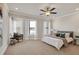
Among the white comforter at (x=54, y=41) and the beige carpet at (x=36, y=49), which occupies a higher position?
the white comforter at (x=54, y=41)

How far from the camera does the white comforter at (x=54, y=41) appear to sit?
302 cm

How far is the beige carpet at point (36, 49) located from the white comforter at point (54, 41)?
0.10 metres

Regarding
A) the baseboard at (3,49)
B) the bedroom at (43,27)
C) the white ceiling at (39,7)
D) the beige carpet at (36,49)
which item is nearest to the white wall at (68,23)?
the bedroom at (43,27)

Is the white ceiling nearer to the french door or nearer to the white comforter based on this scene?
the french door

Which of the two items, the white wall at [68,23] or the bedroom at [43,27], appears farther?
the white wall at [68,23]

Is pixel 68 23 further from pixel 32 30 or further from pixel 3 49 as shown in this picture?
pixel 3 49

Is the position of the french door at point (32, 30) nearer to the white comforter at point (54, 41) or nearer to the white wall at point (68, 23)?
the white comforter at point (54, 41)

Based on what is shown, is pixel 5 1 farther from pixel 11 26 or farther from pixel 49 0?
pixel 49 0

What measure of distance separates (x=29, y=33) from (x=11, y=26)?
1.82 feet

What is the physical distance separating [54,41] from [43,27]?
0.51 meters

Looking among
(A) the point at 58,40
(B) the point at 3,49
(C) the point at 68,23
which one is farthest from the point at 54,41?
(B) the point at 3,49

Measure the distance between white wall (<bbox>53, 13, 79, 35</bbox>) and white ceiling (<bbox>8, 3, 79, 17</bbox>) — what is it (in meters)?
0.14
